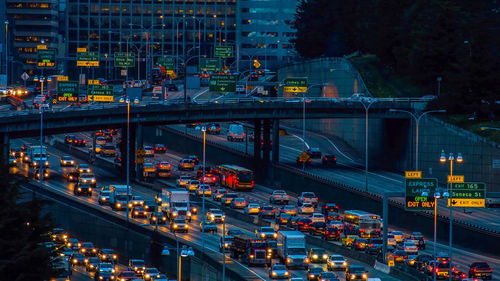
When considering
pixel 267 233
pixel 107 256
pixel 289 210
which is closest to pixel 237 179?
pixel 289 210

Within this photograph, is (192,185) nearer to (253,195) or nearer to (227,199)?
(253,195)

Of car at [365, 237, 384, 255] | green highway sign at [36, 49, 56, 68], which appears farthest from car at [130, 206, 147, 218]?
green highway sign at [36, 49, 56, 68]

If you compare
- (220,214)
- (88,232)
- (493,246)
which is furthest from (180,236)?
(493,246)

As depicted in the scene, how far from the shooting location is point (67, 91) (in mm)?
124062

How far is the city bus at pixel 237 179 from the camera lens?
112 meters

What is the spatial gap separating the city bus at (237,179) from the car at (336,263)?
143 ft

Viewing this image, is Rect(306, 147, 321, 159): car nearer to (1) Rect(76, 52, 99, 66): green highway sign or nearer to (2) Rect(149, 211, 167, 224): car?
(1) Rect(76, 52, 99, 66): green highway sign

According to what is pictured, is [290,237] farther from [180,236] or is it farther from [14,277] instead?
[14,277]

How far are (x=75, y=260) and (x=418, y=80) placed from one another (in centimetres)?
7143

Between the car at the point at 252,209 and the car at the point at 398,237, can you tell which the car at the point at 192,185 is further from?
the car at the point at 398,237

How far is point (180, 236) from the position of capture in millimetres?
83125

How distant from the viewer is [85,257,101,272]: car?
3155 inches

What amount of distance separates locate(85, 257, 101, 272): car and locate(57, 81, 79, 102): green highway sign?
44.8m

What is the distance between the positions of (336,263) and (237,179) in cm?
4446
